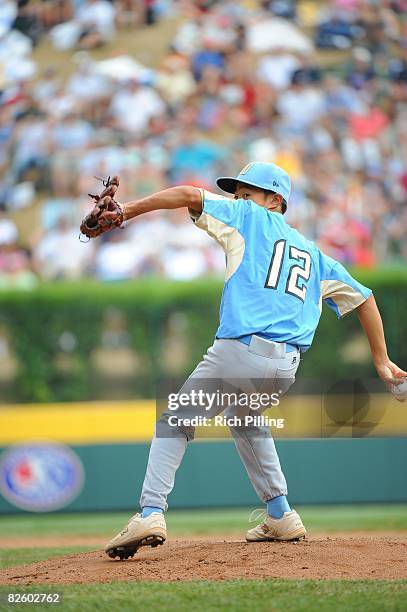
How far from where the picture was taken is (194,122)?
1263 centimetres

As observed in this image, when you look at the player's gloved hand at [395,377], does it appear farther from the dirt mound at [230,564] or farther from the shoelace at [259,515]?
the shoelace at [259,515]

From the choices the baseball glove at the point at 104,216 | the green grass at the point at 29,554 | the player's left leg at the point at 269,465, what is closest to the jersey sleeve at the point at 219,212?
the baseball glove at the point at 104,216

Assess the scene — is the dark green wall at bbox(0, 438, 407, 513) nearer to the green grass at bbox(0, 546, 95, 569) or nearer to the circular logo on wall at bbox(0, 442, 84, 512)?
the circular logo on wall at bbox(0, 442, 84, 512)

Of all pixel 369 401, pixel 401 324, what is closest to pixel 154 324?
pixel 401 324

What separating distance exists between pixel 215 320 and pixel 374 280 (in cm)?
186

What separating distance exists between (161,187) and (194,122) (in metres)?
1.52

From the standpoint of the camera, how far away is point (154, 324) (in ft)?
33.9

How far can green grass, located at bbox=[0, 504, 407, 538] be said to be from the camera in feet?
25.8

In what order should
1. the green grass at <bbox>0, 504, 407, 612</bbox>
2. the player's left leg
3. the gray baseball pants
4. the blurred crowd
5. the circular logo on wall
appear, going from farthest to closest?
1. the blurred crowd
2. the circular logo on wall
3. the player's left leg
4. the gray baseball pants
5. the green grass at <bbox>0, 504, 407, 612</bbox>

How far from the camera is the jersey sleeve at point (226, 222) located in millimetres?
4336

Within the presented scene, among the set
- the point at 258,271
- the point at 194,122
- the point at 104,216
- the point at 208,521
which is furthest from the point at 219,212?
the point at 194,122

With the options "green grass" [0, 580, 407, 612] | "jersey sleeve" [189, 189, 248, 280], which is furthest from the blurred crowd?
"green grass" [0, 580, 407, 612]

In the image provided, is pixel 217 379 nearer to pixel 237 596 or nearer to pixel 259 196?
pixel 259 196

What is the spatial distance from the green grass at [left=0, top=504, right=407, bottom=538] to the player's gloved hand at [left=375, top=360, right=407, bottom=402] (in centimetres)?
305
